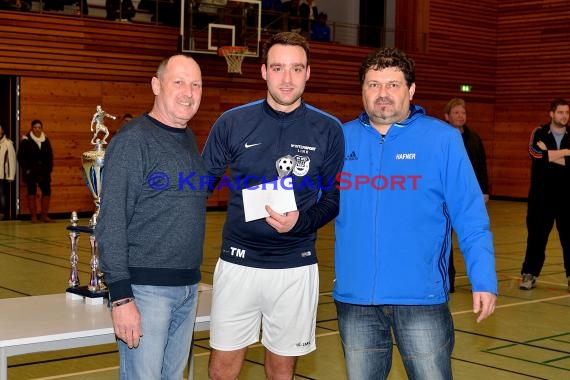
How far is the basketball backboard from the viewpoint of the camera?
17156 mm

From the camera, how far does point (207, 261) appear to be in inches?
427

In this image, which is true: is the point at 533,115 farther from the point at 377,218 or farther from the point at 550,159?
the point at 377,218

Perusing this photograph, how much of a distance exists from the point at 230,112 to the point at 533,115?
20.5 metres

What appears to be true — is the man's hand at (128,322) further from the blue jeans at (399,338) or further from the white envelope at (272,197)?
the blue jeans at (399,338)

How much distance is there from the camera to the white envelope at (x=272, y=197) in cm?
353

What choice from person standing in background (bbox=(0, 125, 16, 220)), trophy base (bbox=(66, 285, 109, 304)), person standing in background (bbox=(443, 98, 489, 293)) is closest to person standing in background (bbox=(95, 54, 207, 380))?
trophy base (bbox=(66, 285, 109, 304))

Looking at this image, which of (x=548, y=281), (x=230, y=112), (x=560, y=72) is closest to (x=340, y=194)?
(x=230, y=112)

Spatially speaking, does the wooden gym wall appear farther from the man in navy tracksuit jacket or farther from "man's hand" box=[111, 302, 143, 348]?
"man's hand" box=[111, 302, 143, 348]

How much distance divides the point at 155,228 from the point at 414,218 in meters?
1.03

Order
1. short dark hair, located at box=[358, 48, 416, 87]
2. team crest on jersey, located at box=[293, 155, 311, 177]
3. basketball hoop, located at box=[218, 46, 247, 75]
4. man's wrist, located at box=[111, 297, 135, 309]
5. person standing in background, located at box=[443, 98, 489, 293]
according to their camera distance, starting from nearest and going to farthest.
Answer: man's wrist, located at box=[111, 297, 135, 309] < short dark hair, located at box=[358, 48, 416, 87] < team crest on jersey, located at box=[293, 155, 311, 177] < person standing in background, located at box=[443, 98, 489, 293] < basketball hoop, located at box=[218, 46, 247, 75]

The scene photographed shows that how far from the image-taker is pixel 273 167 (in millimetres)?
3629

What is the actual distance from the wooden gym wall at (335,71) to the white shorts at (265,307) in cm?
1282

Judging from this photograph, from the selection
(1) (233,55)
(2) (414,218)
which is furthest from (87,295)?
(1) (233,55)

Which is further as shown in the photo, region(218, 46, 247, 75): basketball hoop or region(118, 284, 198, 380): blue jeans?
region(218, 46, 247, 75): basketball hoop
